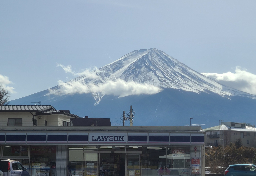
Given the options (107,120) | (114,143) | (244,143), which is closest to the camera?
(114,143)

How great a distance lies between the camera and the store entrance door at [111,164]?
→ 34281mm

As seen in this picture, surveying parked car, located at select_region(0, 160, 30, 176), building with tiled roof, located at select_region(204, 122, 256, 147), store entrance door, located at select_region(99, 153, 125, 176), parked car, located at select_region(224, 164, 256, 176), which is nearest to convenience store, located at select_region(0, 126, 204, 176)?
store entrance door, located at select_region(99, 153, 125, 176)

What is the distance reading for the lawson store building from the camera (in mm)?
33594

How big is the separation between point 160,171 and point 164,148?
5.86 feet

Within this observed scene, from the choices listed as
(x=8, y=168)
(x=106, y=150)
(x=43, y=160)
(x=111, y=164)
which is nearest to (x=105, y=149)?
(x=106, y=150)

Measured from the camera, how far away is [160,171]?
3412cm

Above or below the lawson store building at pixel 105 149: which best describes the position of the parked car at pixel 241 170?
below

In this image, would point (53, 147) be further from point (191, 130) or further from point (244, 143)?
point (244, 143)

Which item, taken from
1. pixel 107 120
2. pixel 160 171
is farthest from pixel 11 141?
pixel 107 120

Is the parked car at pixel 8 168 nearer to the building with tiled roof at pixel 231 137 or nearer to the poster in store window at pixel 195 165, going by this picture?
the poster in store window at pixel 195 165

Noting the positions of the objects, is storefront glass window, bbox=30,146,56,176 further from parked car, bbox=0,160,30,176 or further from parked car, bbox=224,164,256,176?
parked car, bbox=224,164,256,176

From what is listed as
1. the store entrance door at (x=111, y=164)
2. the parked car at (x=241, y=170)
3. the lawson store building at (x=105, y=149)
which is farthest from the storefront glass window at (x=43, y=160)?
the parked car at (x=241, y=170)

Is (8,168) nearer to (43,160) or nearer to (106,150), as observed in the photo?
(43,160)

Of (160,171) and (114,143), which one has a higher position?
(114,143)
